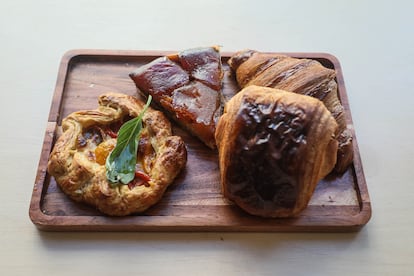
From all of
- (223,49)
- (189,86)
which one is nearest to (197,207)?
(189,86)

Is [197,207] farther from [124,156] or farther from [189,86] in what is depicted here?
[189,86]

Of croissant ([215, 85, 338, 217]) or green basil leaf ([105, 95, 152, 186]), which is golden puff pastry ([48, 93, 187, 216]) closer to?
green basil leaf ([105, 95, 152, 186])

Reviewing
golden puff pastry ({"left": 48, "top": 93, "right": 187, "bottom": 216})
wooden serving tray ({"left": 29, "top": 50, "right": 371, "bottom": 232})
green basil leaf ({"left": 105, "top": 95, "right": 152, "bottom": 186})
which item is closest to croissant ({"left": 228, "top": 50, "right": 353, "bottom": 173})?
wooden serving tray ({"left": 29, "top": 50, "right": 371, "bottom": 232})

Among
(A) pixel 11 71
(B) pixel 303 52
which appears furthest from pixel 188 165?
(A) pixel 11 71

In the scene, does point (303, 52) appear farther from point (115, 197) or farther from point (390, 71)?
point (115, 197)
